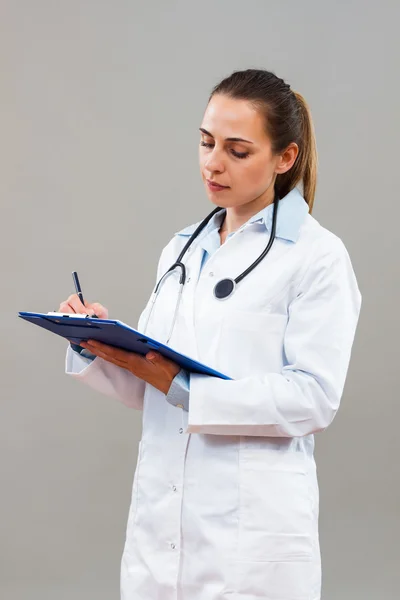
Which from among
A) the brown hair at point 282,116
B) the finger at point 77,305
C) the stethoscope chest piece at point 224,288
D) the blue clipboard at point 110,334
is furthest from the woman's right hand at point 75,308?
the brown hair at point 282,116

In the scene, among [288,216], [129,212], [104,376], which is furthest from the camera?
[129,212]

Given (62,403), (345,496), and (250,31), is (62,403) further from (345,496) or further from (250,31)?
(250,31)

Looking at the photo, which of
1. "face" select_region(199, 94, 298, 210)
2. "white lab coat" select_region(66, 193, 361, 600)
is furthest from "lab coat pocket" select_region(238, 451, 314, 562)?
"face" select_region(199, 94, 298, 210)

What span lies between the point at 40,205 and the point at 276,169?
5.52 ft

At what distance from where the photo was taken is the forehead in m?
1.95

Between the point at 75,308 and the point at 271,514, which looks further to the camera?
the point at 75,308

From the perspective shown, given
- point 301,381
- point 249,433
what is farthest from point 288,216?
point 249,433

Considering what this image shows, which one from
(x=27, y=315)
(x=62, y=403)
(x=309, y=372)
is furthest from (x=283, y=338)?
(x=62, y=403)

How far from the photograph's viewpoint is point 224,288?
196 cm

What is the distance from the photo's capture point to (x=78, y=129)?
3541 millimetres

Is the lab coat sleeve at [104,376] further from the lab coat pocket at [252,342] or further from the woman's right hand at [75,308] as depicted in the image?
the lab coat pocket at [252,342]

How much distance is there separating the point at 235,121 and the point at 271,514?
834 millimetres

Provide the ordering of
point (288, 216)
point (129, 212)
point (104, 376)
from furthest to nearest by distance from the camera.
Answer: point (129, 212), point (104, 376), point (288, 216)

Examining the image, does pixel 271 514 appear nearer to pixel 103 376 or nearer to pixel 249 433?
pixel 249 433
